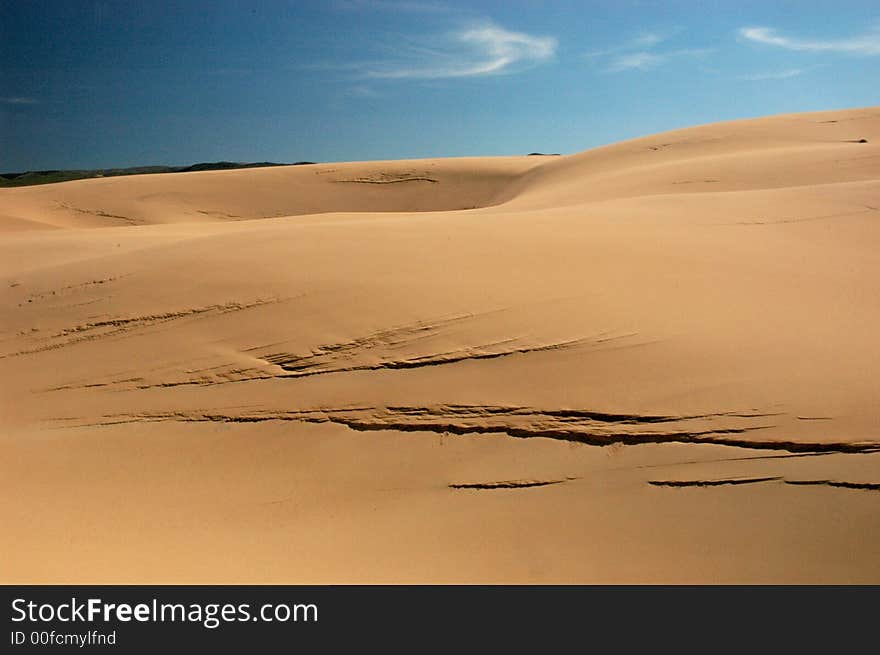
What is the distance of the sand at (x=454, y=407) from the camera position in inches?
89.4

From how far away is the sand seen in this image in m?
2.27

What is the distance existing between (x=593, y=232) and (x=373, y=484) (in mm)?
3088

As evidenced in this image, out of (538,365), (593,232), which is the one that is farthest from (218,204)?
(538,365)

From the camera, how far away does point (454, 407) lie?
2.98m

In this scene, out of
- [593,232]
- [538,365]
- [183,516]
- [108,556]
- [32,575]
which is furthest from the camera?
[593,232]

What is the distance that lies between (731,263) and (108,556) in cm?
382

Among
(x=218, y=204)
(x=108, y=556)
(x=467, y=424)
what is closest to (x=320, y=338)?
(x=467, y=424)

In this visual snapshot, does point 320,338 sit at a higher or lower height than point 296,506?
higher

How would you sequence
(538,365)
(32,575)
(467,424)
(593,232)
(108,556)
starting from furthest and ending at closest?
(593,232)
(538,365)
(467,424)
(108,556)
(32,575)

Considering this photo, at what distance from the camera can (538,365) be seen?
3156 mm

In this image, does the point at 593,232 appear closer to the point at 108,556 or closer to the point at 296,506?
the point at 296,506
